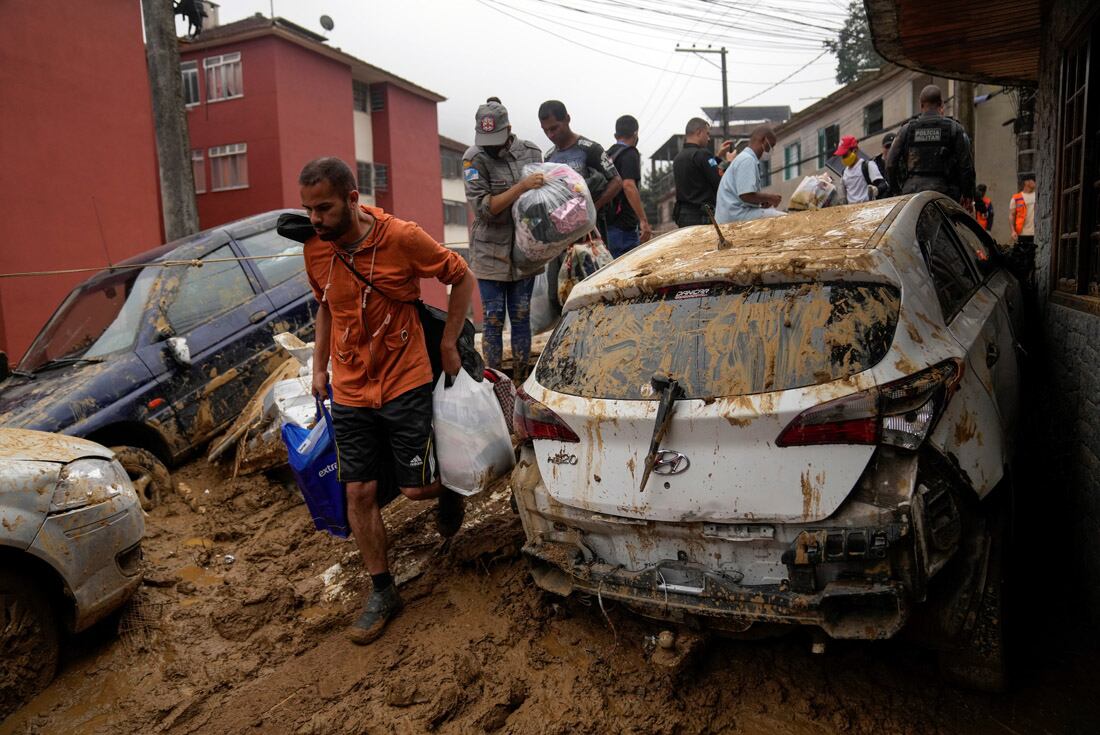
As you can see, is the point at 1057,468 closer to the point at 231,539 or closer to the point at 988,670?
the point at 988,670

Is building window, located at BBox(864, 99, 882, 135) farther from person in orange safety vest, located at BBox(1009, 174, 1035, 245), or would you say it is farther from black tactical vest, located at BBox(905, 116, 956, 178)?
black tactical vest, located at BBox(905, 116, 956, 178)

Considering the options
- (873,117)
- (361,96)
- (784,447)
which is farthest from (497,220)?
(361,96)

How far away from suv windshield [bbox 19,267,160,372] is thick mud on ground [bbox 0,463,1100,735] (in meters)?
2.28

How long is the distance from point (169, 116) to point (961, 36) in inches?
325

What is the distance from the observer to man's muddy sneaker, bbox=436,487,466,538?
3941mm

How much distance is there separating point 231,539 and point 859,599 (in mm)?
3976

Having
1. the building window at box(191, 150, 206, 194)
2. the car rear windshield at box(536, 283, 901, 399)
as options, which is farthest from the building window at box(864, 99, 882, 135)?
the car rear windshield at box(536, 283, 901, 399)

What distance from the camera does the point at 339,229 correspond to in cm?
→ 318

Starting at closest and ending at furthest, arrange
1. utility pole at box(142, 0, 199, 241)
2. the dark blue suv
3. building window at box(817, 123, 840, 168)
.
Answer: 1. the dark blue suv
2. utility pole at box(142, 0, 199, 241)
3. building window at box(817, 123, 840, 168)

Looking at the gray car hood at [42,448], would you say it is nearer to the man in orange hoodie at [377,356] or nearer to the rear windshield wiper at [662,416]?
the man in orange hoodie at [377,356]

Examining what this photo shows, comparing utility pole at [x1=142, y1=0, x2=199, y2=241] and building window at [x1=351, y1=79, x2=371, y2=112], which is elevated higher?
building window at [x1=351, y1=79, x2=371, y2=112]

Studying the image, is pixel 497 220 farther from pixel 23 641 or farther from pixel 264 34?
pixel 264 34

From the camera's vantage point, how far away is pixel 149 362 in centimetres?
551

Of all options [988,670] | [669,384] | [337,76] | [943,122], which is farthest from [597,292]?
[337,76]
